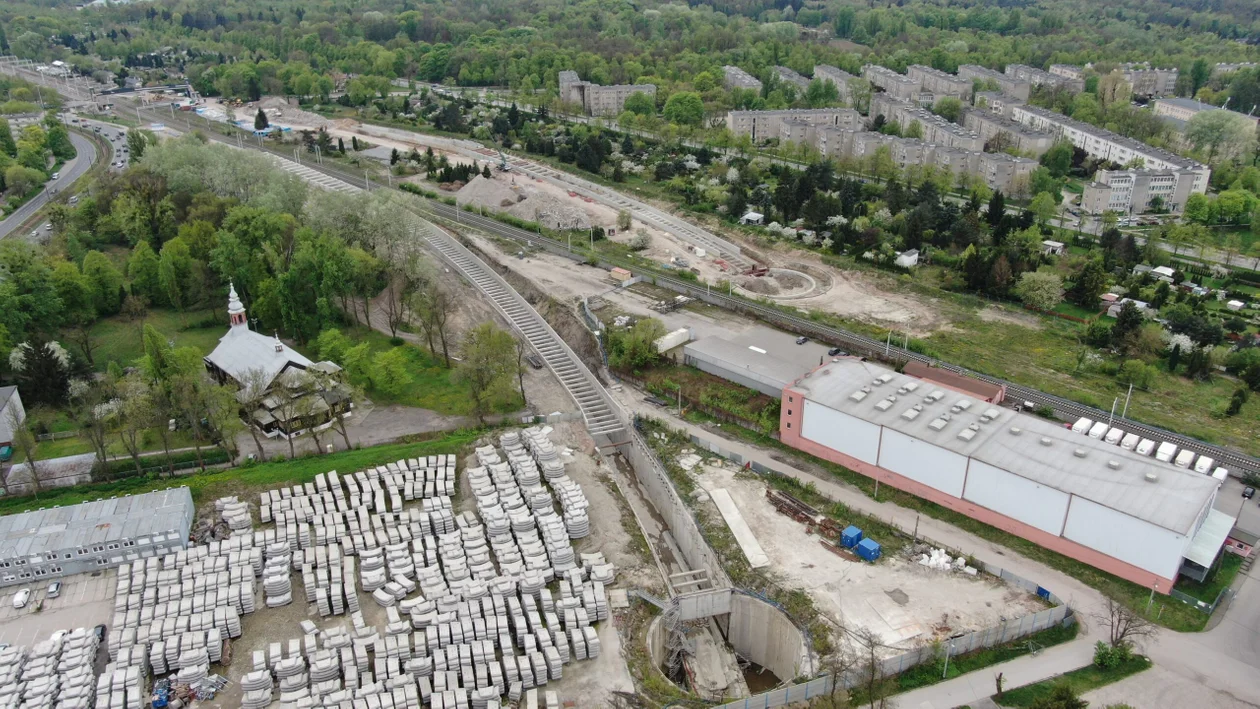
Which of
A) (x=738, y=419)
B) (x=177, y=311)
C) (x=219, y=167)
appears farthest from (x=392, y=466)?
(x=219, y=167)

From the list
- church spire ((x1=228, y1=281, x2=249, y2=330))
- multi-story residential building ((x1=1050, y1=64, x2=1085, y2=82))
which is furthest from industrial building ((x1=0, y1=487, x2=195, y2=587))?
multi-story residential building ((x1=1050, y1=64, x2=1085, y2=82))

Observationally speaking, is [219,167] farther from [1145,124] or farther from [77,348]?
[1145,124]

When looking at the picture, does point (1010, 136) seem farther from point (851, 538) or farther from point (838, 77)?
point (851, 538)

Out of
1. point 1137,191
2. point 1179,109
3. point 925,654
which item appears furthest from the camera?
point 1179,109

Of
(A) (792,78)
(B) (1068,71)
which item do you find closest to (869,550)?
(A) (792,78)

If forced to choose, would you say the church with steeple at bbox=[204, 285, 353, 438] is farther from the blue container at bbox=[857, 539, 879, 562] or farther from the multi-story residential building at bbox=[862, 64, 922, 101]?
the multi-story residential building at bbox=[862, 64, 922, 101]

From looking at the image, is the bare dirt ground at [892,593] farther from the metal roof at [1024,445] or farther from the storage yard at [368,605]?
the storage yard at [368,605]
